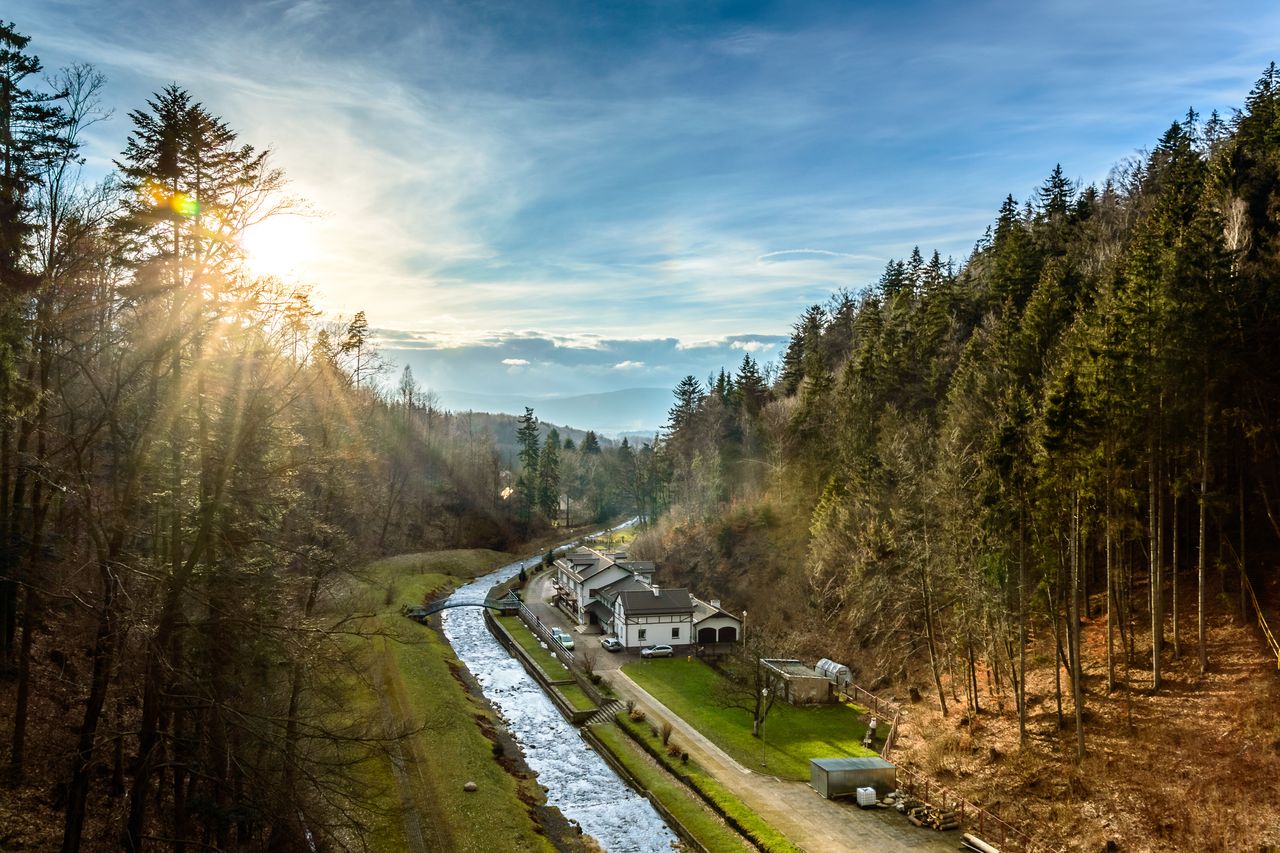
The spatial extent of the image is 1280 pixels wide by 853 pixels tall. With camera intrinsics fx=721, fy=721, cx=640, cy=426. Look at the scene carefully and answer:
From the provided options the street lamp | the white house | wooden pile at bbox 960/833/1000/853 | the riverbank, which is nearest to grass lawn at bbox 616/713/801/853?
the street lamp

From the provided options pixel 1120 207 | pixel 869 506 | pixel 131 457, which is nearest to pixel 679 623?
pixel 869 506

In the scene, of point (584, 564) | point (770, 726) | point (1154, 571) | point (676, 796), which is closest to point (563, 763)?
point (676, 796)

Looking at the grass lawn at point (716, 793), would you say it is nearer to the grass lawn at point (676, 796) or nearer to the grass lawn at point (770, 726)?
the grass lawn at point (676, 796)

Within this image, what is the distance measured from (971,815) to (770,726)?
38.8 ft

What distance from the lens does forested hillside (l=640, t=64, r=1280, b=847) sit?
23625 millimetres

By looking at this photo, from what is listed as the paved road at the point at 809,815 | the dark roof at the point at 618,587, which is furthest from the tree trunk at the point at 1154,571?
the dark roof at the point at 618,587

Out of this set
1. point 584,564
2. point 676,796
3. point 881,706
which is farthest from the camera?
point 584,564

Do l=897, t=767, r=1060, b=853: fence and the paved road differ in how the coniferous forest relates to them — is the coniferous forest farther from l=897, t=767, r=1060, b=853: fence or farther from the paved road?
the paved road

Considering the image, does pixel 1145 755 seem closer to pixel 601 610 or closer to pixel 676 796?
pixel 676 796

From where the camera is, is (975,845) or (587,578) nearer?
(975,845)

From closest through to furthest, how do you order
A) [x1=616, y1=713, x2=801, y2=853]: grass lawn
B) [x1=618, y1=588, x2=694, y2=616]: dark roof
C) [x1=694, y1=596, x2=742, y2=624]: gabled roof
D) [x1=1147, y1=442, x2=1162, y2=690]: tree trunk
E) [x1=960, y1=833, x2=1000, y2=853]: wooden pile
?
[x1=960, y1=833, x2=1000, y2=853]: wooden pile, [x1=616, y1=713, x2=801, y2=853]: grass lawn, [x1=1147, y1=442, x2=1162, y2=690]: tree trunk, [x1=618, y1=588, x2=694, y2=616]: dark roof, [x1=694, y1=596, x2=742, y2=624]: gabled roof

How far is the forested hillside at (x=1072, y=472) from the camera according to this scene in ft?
77.5

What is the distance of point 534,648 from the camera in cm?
4981

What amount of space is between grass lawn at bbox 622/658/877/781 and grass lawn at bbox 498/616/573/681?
15.0 feet
